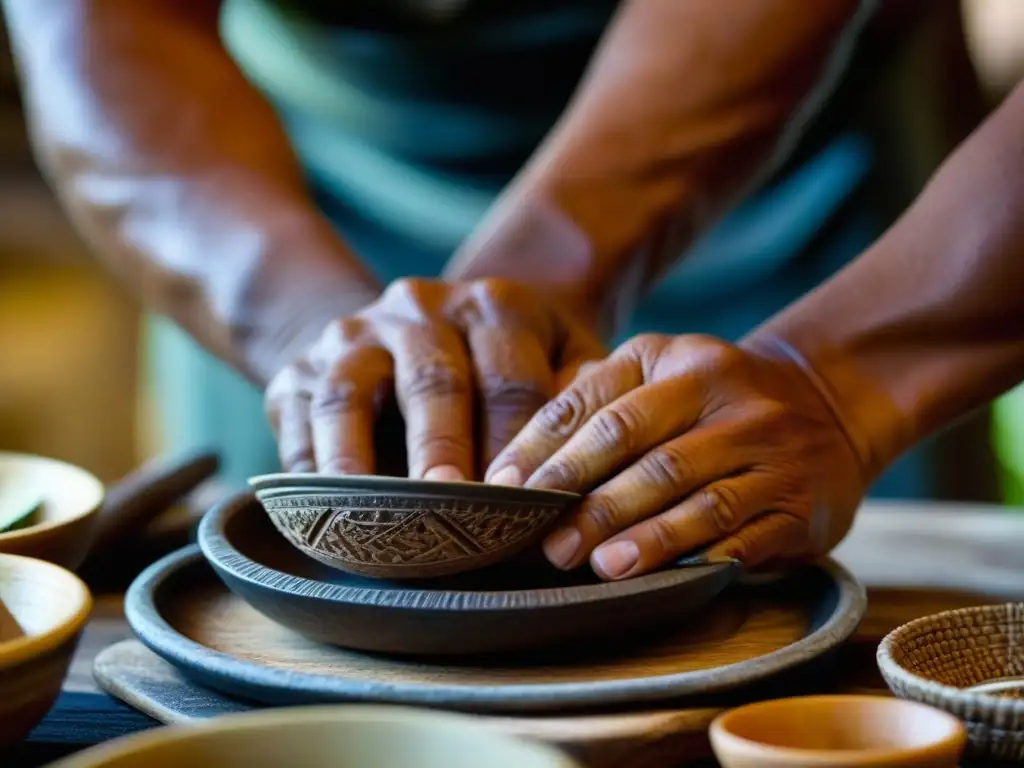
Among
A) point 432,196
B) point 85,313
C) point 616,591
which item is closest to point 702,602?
point 616,591

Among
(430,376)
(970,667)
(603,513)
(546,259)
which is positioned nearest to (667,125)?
(546,259)

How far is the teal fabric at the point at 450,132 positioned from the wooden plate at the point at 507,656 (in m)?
0.77

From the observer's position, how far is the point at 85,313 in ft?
13.2

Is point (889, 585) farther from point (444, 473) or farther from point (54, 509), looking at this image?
point (54, 509)

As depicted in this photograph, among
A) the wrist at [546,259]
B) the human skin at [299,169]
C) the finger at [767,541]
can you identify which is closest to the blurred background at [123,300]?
the human skin at [299,169]

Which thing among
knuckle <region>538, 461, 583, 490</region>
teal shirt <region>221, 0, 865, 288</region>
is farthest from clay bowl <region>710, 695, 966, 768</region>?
teal shirt <region>221, 0, 865, 288</region>

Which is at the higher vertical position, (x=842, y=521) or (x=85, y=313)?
(x=842, y=521)

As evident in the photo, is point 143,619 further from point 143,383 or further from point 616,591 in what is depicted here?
point 143,383

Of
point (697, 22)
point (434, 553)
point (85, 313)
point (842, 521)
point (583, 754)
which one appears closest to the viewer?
point (583, 754)

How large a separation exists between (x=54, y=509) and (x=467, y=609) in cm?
35

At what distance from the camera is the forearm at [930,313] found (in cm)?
83

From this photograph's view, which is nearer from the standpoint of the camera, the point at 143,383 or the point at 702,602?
the point at 702,602

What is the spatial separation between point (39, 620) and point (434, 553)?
0.21 m

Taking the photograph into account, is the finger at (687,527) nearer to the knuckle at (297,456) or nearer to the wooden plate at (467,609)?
the wooden plate at (467,609)
